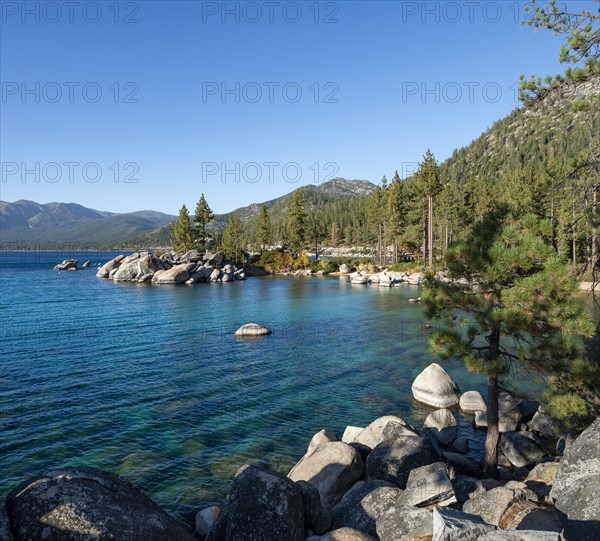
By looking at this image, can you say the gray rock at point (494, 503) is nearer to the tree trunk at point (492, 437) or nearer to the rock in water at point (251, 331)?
the tree trunk at point (492, 437)

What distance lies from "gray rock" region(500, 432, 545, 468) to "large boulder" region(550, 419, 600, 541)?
19.9 feet

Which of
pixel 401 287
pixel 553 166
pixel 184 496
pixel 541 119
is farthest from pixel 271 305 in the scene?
pixel 553 166

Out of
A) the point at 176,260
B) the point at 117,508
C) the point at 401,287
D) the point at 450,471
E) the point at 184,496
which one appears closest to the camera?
the point at 117,508

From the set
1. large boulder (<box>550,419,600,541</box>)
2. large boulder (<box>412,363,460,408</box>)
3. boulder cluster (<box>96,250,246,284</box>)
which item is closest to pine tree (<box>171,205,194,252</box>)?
boulder cluster (<box>96,250,246,284</box>)

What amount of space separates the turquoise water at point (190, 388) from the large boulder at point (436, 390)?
2.46ft

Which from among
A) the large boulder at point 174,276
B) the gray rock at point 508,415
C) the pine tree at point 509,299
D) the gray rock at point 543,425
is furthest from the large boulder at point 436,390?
the large boulder at point 174,276

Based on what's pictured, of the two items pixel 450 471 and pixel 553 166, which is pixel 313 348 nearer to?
pixel 450 471

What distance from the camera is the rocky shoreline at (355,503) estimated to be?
753 cm

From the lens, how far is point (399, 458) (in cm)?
1325

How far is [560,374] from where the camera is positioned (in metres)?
12.1

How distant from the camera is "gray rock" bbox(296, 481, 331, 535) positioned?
10.2 metres

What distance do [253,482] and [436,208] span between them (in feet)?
316

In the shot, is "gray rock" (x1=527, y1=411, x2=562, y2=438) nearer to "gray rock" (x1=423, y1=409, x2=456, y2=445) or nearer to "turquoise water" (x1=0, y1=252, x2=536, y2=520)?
"turquoise water" (x1=0, y1=252, x2=536, y2=520)

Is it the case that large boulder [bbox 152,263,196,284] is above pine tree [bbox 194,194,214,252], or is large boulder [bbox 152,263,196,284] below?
below
